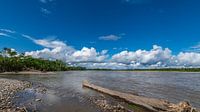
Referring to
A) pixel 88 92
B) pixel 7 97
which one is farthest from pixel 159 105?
pixel 7 97

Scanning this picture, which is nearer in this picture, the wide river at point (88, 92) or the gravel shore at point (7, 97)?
the gravel shore at point (7, 97)

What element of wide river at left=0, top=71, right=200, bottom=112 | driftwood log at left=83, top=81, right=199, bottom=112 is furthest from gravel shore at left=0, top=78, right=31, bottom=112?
driftwood log at left=83, top=81, right=199, bottom=112

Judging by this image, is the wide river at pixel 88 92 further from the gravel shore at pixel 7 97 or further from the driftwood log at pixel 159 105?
the driftwood log at pixel 159 105

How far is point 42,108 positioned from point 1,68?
11700 cm

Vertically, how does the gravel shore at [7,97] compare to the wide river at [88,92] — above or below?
above

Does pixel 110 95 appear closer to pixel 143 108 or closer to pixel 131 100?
pixel 131 100

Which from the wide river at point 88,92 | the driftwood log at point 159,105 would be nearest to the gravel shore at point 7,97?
the wide river at point 88,92

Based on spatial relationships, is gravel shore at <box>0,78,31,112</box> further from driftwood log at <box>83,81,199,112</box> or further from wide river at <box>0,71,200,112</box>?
driftwood log at <box>83,81,199,112</box>


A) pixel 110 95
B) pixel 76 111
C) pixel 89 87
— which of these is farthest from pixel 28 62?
pixel 76 111

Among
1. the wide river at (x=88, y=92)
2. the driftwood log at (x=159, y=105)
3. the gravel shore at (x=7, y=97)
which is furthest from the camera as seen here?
the wide river at (x=88, y=92)

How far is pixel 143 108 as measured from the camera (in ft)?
67.2

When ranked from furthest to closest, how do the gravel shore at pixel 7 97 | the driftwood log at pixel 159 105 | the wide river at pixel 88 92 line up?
the wide river at pixel 88 92 → the driftwood log at pixel 159 105 → the gravel shore at pixel 7 97

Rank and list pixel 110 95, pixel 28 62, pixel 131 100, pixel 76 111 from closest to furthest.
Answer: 1. pixel 76 111
2. pixel 131 100
3. pixel 110 95
4. pixel 28 62

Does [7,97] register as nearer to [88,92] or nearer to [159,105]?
[88,92]
